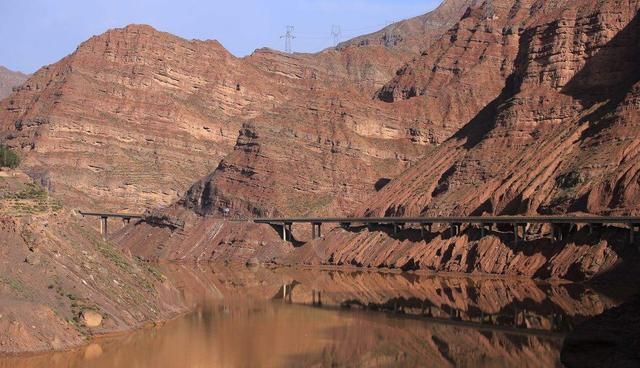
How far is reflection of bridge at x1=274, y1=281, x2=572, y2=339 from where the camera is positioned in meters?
55.4

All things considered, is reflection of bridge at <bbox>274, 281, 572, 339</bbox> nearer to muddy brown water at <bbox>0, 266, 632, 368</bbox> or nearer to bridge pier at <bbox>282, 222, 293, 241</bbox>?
muddy brown water at <bbox>0, 266, 632, 368</bbox>

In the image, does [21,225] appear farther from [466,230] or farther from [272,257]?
[272,257]

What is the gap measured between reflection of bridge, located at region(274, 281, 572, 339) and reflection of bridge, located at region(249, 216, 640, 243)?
2291 centimetres

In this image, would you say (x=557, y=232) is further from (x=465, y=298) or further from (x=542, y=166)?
(x=465, y=298)

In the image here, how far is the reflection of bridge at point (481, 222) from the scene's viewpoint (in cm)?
8881

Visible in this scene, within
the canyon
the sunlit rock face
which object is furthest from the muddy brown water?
the sunlit rock face

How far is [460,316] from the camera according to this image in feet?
209

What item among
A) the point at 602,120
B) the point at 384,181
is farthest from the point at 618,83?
the point at 384,181

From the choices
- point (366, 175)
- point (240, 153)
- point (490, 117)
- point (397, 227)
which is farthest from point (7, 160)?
point (366, 175)

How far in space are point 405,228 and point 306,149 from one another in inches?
1684

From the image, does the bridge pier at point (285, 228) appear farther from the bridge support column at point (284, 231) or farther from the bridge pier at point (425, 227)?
the bridge pier at point (425, 227)

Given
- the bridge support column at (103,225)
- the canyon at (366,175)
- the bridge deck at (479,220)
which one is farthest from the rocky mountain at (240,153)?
the bridge deck at (479,220)

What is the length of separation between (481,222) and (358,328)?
49.6 metres

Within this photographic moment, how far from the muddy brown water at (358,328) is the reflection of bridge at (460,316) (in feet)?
0.21
